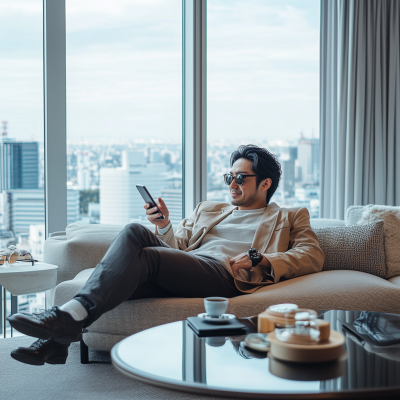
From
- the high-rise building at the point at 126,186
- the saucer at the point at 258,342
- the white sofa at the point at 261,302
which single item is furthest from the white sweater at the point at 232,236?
the high-rise building at the point at 126,186

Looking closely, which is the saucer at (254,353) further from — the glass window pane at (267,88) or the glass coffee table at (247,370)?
the glass window pane at (267,88)

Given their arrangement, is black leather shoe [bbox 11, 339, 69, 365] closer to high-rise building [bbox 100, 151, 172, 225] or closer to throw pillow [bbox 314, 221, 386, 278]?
throw pillow [bbox 314, 221, 386, 278]

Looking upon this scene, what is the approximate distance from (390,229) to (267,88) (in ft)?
5.69

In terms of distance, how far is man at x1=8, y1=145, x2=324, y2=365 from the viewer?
62.5 inches

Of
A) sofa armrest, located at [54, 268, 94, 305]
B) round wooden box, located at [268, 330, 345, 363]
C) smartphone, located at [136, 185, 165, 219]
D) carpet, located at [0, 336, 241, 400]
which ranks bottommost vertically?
A: carpet, located at [0, 336, 241, 400]

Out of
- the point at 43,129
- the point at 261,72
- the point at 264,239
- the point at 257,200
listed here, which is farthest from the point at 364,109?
the point at 43,129

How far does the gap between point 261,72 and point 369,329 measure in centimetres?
272

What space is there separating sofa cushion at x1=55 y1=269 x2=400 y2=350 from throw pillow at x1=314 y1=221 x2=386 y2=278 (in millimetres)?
337

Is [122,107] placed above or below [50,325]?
above

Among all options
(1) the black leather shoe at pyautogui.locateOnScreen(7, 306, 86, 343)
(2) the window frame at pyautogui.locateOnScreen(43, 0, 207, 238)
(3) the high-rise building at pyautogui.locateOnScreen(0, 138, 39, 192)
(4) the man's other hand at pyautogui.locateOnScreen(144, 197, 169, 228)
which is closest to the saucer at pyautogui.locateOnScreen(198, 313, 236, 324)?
(1) the black leather shoe at pyautogui.locateOnScreen(7, 306, 86, 343)

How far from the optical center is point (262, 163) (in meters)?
2.58

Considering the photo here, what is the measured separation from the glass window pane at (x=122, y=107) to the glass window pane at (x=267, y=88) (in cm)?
30

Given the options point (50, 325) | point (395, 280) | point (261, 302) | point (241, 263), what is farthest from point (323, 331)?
point (395, 280)

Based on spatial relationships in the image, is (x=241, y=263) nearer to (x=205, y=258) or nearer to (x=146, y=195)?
(x=205, y=258)
